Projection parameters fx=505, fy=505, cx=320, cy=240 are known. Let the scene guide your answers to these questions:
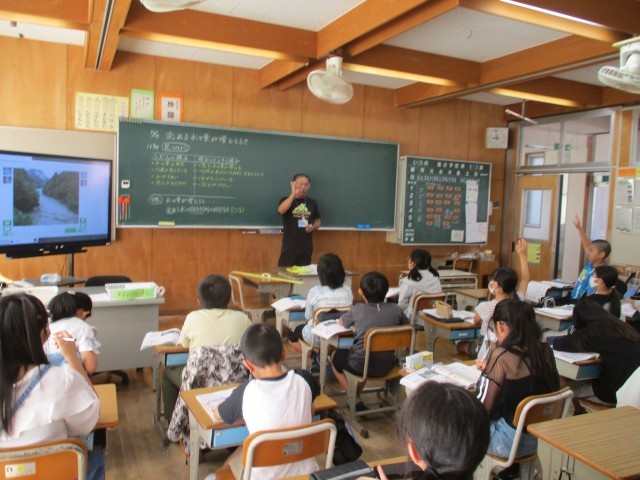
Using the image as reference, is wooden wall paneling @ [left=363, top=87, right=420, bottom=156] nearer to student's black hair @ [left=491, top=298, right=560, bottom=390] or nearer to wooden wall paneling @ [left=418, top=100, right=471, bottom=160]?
wooden wall paneling @ [left=418, top=100, right=471, bottom=160]

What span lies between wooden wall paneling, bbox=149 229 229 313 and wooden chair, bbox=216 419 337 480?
441 centimetres

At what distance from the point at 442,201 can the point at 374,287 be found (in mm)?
4236

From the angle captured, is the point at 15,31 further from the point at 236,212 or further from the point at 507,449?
the point at 507,449

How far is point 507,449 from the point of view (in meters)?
2.22

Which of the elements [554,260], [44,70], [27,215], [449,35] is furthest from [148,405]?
[554,260]

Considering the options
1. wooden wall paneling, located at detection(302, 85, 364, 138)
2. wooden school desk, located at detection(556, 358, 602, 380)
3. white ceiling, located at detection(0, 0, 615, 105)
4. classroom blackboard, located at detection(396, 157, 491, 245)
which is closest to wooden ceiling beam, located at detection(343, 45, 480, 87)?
white ceiling, located at detection(0, 0, 615, 105)

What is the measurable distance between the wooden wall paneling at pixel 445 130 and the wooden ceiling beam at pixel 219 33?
10.1ft

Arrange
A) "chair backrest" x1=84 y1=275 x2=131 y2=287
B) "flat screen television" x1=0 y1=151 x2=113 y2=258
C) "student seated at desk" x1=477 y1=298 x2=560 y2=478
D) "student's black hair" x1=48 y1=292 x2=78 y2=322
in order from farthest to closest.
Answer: "chair backrest" x1=84 y1=275 x2=131 y2=287 < "flat screen television" x1=0 y1=151 x2=113 y2=258 < "student's black hair" x1=48 y1=292 x2=78 y2=322 < "student seated at desk" x1=477 y1=298 x2=560 y2=478

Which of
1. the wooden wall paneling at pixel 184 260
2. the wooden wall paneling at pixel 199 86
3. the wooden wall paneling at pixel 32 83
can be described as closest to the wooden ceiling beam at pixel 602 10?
the wooden wall paneling at pixel 199 86

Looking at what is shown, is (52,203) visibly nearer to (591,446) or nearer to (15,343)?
(15,343)

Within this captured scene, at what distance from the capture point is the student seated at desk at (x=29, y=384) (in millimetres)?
1640

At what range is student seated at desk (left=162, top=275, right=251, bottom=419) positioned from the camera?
2758mm

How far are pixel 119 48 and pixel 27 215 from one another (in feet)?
7.53

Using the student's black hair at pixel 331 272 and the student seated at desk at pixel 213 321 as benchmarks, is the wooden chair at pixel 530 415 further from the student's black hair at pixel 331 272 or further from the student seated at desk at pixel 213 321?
the student's black hair at pixel 331 272
